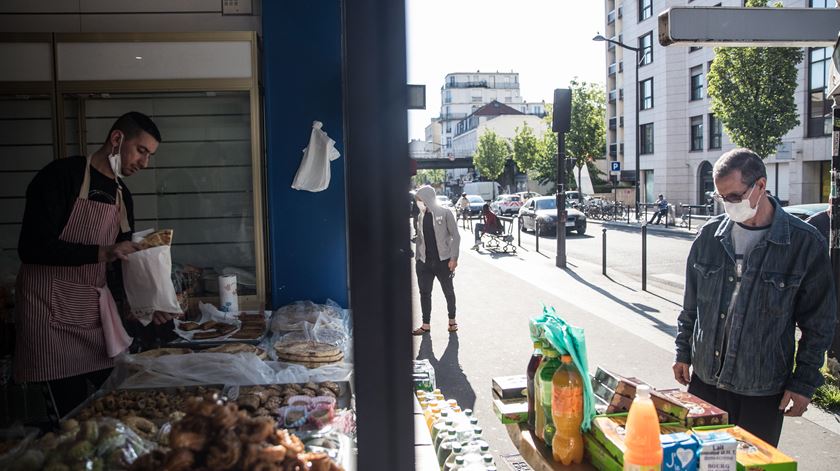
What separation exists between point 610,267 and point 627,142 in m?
35.3

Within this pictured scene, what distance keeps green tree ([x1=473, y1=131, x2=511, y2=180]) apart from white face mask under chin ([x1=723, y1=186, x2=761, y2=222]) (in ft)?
221

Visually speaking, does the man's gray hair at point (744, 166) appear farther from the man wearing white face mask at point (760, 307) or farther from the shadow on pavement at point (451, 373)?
the shadow on pavement at point (451, 373)

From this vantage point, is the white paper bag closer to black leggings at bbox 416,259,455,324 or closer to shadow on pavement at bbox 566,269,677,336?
black leggings at bbox 416,259,455,324

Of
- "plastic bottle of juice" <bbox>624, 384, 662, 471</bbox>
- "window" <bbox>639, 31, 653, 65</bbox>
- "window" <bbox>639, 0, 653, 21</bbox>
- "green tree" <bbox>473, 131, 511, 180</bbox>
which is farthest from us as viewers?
"green tree" <bbox>473, 131, 511, 180</bbox>

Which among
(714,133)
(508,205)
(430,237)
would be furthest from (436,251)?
(714,133)

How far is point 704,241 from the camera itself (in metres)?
3.47

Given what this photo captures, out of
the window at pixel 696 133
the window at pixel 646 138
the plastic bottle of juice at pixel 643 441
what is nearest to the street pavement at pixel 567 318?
the plastic bottle of juice at pixel 643 441

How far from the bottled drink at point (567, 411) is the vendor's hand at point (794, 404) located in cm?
131

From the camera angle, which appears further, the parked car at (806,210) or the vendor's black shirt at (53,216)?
the parked car at (806,210)

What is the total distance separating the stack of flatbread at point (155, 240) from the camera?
347cm

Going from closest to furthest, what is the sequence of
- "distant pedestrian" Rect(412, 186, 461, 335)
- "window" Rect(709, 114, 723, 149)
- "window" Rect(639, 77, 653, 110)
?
"distant pedestrian" Rect(412, 186, 461, 335) < "window" Rect(709, 114, 723, 149) < "window" Rect(639, 77, 653, 110)

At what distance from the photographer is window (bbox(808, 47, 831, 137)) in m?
28.3

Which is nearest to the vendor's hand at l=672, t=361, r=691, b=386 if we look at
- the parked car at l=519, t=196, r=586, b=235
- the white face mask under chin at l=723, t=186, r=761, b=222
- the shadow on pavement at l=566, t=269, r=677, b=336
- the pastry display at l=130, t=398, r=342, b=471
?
the white face mask under chin at l=723, t=186, r=761, b=222

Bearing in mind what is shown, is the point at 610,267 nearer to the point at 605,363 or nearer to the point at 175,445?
the point at 605,363
